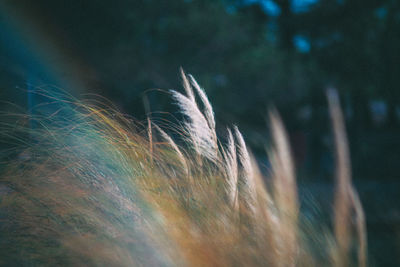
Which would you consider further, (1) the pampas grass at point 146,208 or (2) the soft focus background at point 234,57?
(2) the soft focus background at point 234,57

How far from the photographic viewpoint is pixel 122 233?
1208mm

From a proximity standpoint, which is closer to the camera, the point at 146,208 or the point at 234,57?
the point at 146,208

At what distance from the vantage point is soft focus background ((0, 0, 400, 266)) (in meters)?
3.96

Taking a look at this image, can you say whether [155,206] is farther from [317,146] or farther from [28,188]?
[317,146]

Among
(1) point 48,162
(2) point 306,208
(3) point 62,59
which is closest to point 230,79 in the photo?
(3) point 62,59

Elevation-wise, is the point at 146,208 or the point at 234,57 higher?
the point at 234,57

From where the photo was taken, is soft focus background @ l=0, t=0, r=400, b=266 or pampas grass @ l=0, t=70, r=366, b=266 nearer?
pampas grass @ l=0, t=70, r=366, b=266

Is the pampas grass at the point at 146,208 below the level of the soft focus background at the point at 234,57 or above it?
below

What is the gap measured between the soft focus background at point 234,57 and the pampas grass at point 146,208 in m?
1.36

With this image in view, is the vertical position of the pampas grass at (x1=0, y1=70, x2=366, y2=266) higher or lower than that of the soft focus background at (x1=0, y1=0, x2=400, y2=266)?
lower

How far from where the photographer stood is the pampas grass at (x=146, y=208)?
118 cm

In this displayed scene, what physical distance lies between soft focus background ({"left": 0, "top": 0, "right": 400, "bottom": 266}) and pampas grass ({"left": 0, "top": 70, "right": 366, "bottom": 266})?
1.36 metres

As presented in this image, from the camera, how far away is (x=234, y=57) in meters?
5.54

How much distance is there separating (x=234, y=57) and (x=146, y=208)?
178 inches
